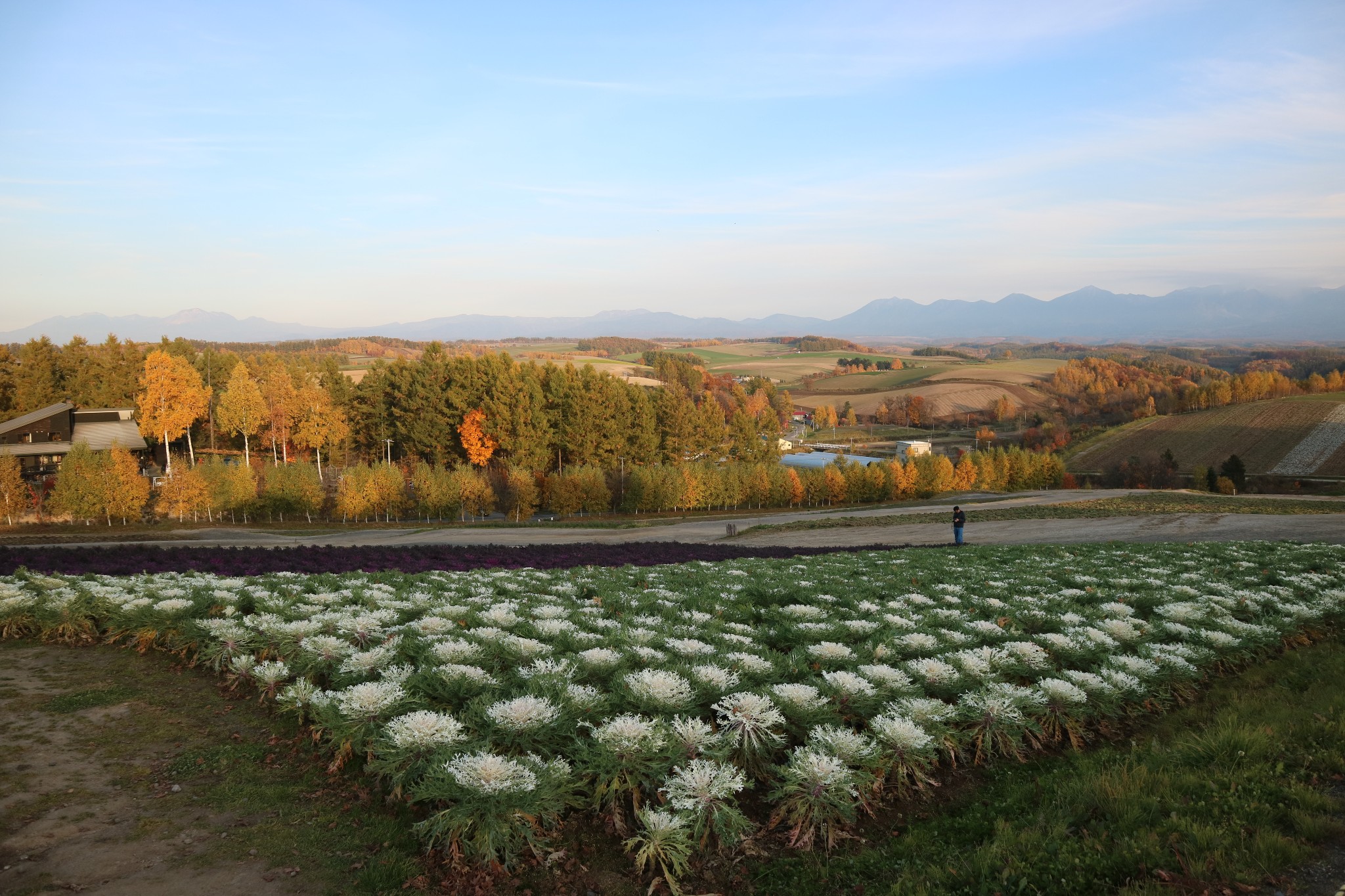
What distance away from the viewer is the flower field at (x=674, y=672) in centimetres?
522

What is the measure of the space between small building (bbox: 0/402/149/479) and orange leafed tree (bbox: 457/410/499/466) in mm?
26706

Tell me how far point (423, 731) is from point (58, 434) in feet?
238

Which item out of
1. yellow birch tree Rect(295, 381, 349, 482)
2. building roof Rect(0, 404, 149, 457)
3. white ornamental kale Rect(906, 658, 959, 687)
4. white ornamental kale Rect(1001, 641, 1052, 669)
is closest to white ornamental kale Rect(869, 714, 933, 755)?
white ornamental kale Rect(906, 658, 959, 687)

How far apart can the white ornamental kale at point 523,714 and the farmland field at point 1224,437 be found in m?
104

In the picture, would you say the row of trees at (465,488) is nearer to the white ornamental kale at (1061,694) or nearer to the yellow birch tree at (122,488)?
the yellow birch tree at (122,488)

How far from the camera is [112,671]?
827 cm

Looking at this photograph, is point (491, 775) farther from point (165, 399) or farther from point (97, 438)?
point (97, 438)

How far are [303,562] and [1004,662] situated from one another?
17.3m

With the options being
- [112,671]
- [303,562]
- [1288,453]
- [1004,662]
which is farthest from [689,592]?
[1288,453]

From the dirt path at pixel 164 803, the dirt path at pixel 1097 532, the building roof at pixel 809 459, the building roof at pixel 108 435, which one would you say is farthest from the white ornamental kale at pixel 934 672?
the building roof at pixel 809 459

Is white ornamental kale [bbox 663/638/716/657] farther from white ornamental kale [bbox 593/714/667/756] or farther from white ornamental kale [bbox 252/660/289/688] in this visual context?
white ornamental kale [bbox 252/660/289/688]

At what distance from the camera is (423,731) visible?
5.54 meters

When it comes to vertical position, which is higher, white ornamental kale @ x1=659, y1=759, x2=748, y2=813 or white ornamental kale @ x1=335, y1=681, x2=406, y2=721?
white ornamental kale @ x1=335, y1=681, x2=406, y2=721

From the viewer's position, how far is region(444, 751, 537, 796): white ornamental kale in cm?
481
